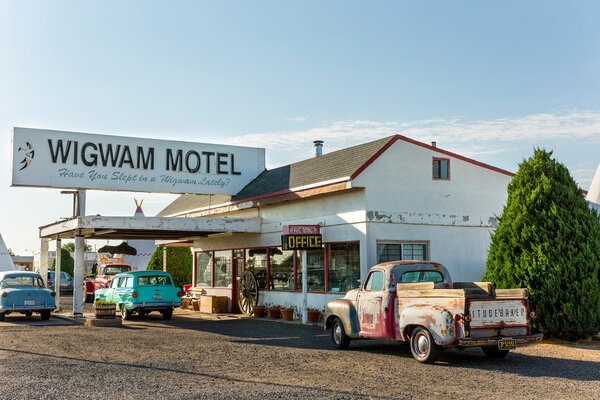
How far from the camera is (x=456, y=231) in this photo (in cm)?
1969

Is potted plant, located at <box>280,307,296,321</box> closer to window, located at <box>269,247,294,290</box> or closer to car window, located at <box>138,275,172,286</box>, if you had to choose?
window, located at <box>269,247,294,290</box>

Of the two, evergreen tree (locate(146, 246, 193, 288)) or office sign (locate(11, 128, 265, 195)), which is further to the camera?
evergreen tree (locate(146, 246, 193, 288))

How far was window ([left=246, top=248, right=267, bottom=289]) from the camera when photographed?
894 inches

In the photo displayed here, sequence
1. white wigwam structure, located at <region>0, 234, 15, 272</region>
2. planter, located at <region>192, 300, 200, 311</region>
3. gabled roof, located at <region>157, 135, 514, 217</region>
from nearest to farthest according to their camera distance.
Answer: gabled roof, located at <region>157, 135, 514, 217</region>, planter, located at <region>192, 300, 200, 311</region>, white wigwam structure, located at <region>0, 234, 15, 272</region>

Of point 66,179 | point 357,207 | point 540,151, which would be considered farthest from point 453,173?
point 66,179

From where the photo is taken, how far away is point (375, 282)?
12.6 meters

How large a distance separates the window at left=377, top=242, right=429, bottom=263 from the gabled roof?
2258 mm

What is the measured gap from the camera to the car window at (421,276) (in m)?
12.3

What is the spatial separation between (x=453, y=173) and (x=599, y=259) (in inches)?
254

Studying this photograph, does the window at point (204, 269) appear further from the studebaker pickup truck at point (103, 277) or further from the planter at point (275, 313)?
the planter at point (275, 313)

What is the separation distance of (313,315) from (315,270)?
147 centimetres

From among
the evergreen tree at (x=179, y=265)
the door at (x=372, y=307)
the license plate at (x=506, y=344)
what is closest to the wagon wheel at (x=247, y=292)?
the door at (x=372, y=307)

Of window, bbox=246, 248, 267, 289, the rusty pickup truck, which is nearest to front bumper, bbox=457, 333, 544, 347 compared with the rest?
the rusty pickup truck

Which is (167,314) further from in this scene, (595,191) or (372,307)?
(595,191)
